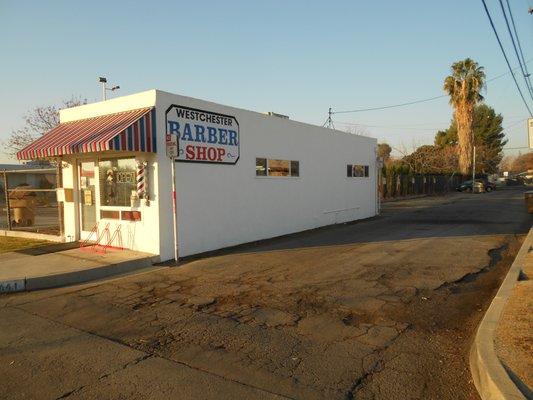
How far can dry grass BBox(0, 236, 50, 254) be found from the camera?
11328mm

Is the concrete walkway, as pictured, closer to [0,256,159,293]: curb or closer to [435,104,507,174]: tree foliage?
[0,256,159,293]: curb

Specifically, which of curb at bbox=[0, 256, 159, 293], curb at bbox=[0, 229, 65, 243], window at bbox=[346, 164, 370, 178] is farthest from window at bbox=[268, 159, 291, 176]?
curb at bbox=[0, 229, 65, 243]

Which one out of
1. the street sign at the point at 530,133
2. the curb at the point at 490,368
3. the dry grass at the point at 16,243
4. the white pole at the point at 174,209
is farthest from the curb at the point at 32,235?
the street sign at the point at 530,133

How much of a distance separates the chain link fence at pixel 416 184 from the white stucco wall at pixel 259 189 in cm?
1446

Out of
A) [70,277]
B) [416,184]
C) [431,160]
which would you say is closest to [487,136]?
[431,160]

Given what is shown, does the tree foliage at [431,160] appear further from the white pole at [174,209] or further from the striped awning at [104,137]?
the striped awning at [104,137]

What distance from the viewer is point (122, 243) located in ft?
35.6

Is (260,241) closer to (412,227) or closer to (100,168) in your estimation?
(100,168)

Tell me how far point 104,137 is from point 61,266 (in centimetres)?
282

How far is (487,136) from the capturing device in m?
71.4

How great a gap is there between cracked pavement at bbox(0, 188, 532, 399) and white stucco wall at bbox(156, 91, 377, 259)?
4.52 feet

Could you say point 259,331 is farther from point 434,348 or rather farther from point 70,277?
point 70,277

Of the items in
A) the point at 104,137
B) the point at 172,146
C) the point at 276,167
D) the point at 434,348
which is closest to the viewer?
the point at 434,348

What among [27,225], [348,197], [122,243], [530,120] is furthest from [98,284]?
[348,197]
